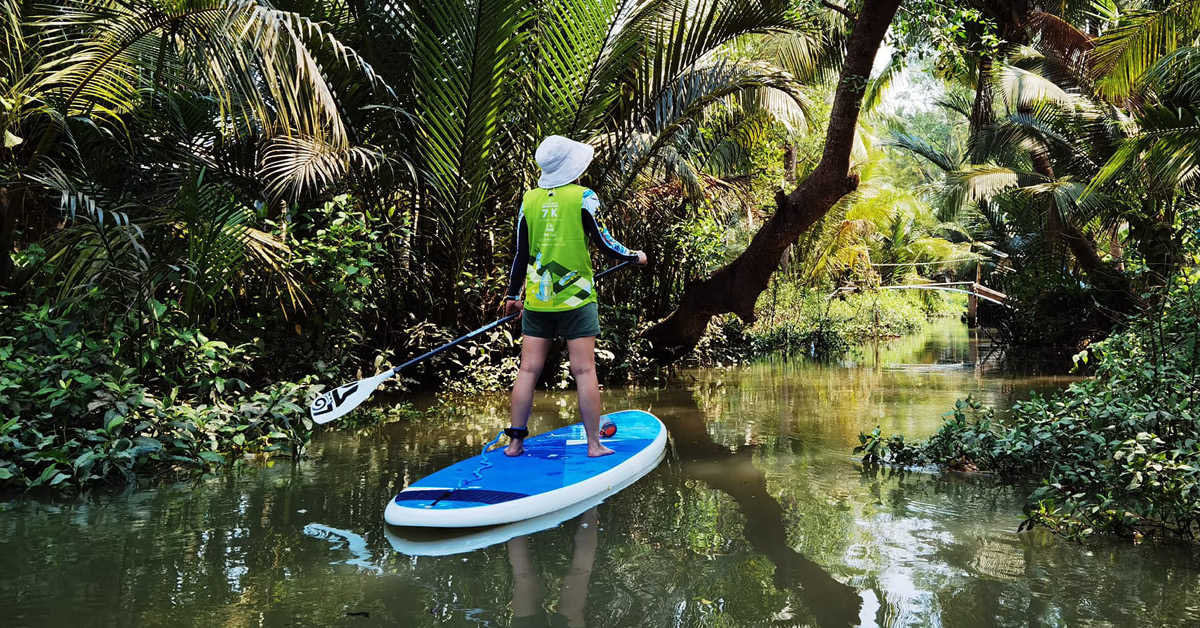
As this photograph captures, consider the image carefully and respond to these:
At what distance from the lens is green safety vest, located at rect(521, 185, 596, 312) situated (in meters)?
4.83

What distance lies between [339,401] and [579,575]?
245cm

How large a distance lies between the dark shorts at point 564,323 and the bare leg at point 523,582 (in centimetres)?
142

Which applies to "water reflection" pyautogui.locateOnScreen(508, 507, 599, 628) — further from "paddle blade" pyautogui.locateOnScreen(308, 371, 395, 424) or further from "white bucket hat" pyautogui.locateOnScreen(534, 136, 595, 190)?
"white bucket hat" pyautogui.locateOnScreen(534, 136, 595, 190)

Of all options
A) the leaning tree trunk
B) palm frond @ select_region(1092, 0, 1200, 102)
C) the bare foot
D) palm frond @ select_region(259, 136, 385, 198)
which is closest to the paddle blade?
the bare foot

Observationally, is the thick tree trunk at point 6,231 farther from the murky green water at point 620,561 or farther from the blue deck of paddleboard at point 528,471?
the blue deck of paddleboard at point 528,471

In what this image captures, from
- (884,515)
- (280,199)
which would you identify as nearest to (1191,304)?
(884,515)

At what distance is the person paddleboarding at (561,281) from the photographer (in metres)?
4.83

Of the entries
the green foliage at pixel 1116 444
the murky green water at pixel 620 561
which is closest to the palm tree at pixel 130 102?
the murky green water at pixel 620 561

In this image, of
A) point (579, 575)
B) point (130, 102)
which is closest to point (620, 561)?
point (579, 575)

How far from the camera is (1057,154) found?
15.5 meters

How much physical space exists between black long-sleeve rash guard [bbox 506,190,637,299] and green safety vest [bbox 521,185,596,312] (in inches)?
1.6

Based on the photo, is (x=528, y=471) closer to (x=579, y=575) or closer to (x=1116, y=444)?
(x=579, y=575)

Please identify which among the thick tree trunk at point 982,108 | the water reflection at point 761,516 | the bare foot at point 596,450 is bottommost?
the water reflection at point 761,516

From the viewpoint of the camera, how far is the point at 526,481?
14.1ft
